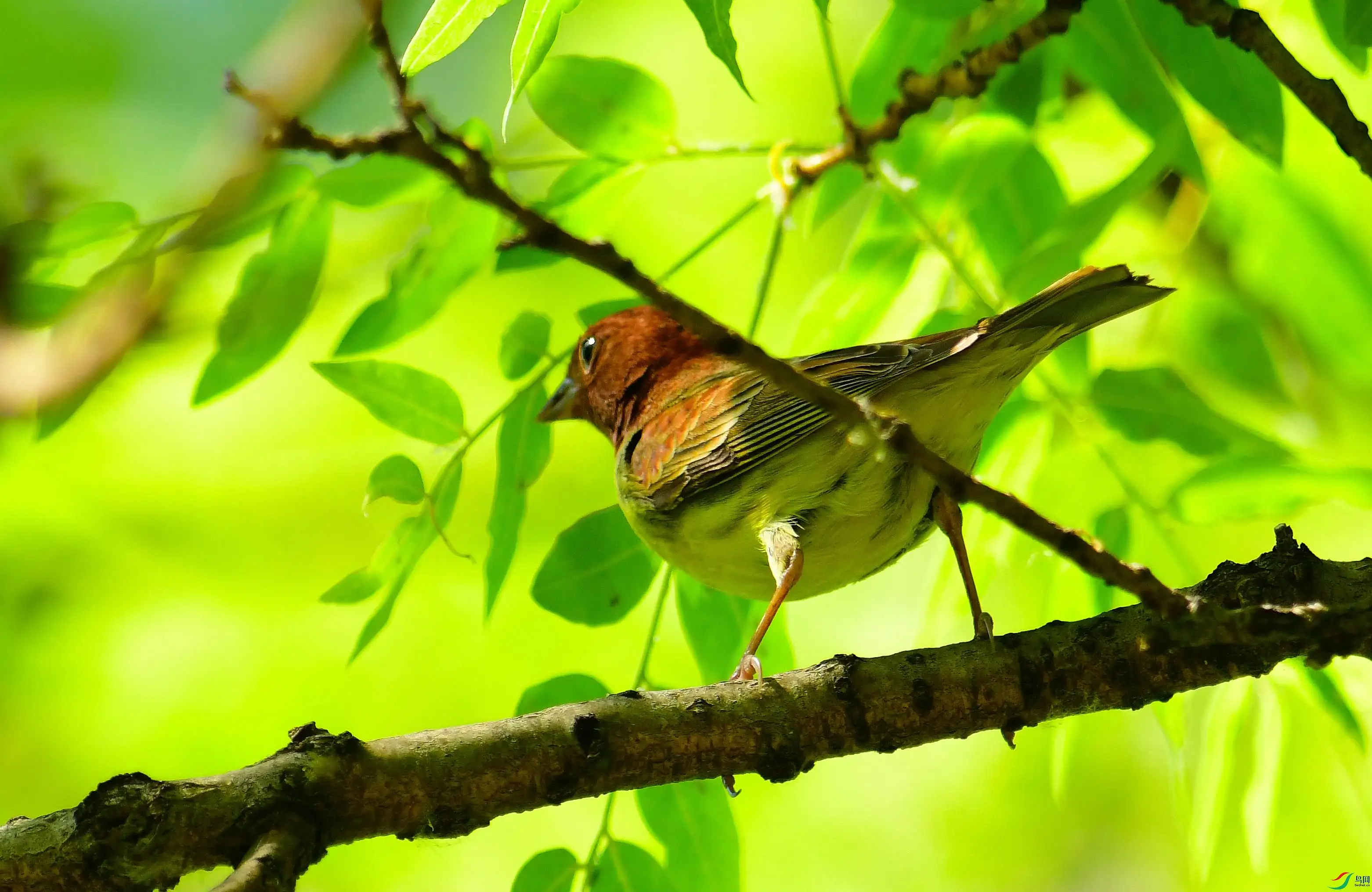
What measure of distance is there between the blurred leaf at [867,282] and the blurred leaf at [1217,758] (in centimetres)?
145

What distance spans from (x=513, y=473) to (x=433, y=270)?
0.60m

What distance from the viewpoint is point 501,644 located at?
4742 mm

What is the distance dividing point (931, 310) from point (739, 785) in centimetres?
238

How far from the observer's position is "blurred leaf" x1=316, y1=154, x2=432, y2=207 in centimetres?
321

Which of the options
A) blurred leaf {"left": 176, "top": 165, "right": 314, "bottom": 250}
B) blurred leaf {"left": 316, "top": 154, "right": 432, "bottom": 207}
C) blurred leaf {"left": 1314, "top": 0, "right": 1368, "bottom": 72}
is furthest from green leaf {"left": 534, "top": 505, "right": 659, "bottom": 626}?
blurred leaf {"left": 1314, "top": 0, "right": 1368, "bottom": 72}

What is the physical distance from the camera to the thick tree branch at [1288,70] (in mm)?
2500

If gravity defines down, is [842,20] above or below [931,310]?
above

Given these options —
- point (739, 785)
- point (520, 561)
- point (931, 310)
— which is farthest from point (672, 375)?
point (739, 785)

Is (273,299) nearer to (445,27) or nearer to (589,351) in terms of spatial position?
(445,27)

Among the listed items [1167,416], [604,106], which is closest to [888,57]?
[604,106]

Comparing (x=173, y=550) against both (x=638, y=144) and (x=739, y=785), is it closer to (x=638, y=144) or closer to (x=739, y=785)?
(x=739, y=785)

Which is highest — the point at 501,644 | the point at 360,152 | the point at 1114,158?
the point at 1114,158

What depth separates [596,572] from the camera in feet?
11.6

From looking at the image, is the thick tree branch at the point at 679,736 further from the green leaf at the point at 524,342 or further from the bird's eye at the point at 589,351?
the bird's eye at the point at 589,351
